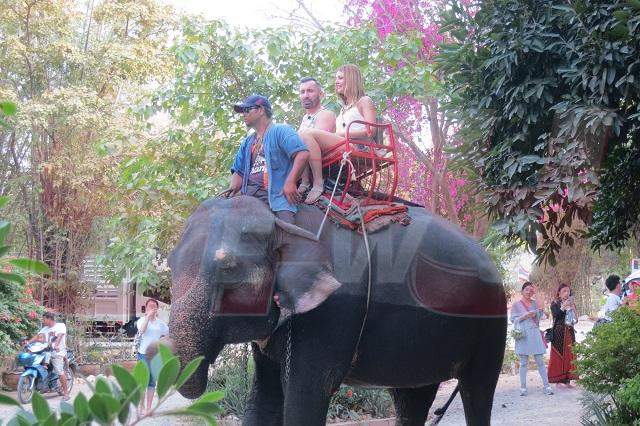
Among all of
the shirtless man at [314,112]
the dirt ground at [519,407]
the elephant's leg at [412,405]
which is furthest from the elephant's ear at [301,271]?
the dirt ground at [519,407]

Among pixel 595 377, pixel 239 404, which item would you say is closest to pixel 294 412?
pixel 595 377

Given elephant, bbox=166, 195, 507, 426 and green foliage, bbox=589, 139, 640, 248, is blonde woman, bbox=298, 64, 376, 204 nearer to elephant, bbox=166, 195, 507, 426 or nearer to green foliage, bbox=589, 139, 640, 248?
elephant, bbox=166, 195, 507, 426

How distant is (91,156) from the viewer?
1777 centimetres

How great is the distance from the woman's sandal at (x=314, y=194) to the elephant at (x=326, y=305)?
0.05 m

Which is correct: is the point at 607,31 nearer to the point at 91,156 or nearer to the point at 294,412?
the point at 294,412

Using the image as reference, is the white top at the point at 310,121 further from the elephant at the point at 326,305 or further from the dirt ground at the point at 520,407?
the dirt ground at the point at 520,407

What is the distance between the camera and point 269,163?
5.12 m

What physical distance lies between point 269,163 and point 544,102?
7.12 ft

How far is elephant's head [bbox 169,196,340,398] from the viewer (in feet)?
14.7

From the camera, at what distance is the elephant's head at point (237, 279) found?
447cm

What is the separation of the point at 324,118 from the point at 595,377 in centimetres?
384

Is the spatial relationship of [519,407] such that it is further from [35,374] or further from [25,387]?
[25,387]

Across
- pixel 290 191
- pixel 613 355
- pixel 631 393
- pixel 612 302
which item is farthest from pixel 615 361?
pixel 612 302

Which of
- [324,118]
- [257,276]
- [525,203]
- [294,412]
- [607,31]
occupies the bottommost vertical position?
[294,412]
